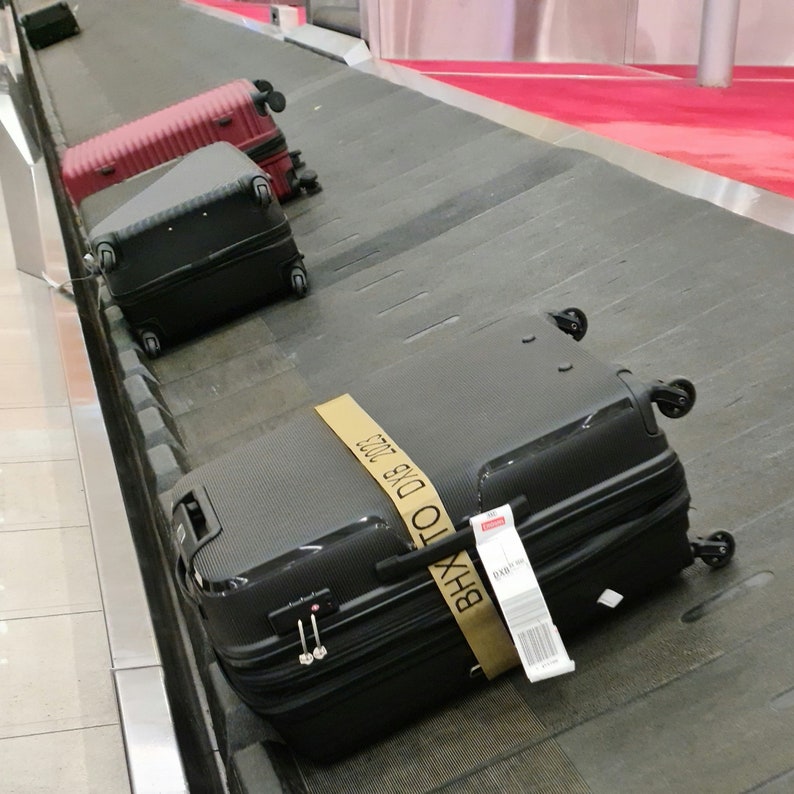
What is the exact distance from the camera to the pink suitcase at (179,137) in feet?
9.96

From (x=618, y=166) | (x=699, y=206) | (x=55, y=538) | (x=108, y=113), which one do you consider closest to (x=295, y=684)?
(x=55, y=538)

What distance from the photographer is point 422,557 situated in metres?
1.16

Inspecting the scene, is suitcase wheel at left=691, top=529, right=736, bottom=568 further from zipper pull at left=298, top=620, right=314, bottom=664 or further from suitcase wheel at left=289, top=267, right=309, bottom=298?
suitcase wheel at left=289, top=267, right=309, bottom=298

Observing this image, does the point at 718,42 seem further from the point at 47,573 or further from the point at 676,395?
the point at 47,573

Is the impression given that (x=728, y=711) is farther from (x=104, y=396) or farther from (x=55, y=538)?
(x=104, y=396)

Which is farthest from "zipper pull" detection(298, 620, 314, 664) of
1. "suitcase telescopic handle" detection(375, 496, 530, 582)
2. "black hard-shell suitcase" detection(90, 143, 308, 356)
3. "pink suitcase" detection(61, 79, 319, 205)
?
"pink suitcase" detection(61, 79, 319, 205)

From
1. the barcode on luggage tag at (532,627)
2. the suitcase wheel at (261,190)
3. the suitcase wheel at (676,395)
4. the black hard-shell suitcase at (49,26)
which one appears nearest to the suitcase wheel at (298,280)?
the suitcase wheel at (261,190)

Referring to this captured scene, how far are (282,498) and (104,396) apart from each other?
1401 mm

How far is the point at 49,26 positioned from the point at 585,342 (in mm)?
6739

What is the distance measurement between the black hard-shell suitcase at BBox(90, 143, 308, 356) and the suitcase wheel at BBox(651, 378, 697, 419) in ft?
4.85

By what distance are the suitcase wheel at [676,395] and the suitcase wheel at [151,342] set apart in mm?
1641

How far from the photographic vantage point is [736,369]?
5.96ft

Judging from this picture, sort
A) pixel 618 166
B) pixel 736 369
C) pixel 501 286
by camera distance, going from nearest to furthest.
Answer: pixel 736 369, pixel 501 286, pixel 618 166

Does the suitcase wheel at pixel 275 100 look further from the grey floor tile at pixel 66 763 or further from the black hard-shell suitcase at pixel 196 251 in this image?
the grey floor tile at pixel 66 763
